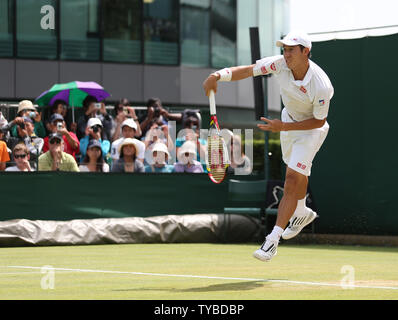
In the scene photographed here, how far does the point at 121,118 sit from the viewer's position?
14969 millimetres

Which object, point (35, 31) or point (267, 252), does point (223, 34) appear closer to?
point (35, 31)

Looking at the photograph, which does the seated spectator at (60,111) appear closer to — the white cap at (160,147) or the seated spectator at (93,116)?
the seated spectator at (93,116)

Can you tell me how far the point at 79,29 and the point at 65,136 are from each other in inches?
499

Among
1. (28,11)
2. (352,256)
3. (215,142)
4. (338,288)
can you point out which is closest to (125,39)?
(28,11)

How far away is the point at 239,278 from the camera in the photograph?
7641mm

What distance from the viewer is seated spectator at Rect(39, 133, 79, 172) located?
13.2 m

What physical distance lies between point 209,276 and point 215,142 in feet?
4.48

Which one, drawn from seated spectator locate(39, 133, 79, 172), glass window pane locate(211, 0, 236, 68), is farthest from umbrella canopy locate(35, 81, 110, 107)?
glass window pane locate(211, 0, 236, 68)

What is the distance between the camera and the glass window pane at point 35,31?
2507cm

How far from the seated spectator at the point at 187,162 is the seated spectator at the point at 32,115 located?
2383 mm

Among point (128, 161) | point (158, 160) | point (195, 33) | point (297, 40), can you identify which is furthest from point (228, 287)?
point (195, 33)

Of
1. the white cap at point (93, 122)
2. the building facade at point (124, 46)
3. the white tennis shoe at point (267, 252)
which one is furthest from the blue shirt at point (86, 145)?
the building facade at point (124, 46)

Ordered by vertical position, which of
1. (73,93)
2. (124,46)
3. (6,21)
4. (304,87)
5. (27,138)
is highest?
(6,21)

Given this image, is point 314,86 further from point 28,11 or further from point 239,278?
point 28,11
